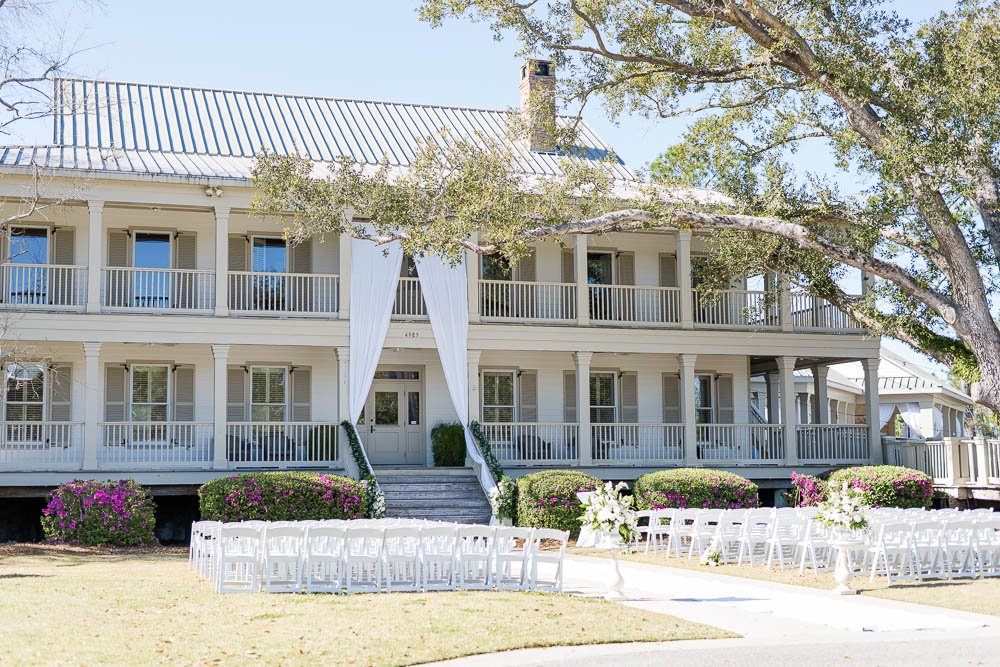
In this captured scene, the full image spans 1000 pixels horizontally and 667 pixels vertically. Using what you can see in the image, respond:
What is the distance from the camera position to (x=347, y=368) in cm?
2302

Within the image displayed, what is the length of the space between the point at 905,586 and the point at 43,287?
17.3 metres

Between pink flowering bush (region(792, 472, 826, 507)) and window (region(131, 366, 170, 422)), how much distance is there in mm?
13107

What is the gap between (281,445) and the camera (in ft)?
77.8

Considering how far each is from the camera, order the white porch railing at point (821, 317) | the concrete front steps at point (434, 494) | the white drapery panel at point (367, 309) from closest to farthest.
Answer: the concrete front steps at point (434, 494), the white drapery panel at point (367, 309), the white porch railing at point (821, 317)

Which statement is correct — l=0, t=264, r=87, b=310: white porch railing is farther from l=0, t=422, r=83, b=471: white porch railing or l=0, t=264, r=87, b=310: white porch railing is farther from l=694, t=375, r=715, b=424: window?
l=694, t=375, r=715, b=424: window

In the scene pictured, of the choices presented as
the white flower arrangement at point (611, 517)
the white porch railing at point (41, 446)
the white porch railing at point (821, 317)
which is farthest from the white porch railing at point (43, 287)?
the white porch railing at point (821, 317)

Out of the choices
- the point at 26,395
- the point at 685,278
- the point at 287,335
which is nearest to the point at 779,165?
the point at 685,278

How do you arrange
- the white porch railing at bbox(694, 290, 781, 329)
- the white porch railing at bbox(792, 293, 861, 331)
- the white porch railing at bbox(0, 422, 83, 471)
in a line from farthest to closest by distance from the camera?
the white porch railing at bbox(792, 293, 861, 331) → the white porch railing at bbox(694, 290, 781, 329) → the white porch railing at bbox(0, 422, 83, 471)

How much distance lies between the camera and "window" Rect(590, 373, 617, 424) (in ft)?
88.5

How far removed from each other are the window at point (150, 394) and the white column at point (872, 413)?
1520 cm

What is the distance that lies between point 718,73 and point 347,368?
29.7 feet

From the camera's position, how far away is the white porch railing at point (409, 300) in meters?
23.8

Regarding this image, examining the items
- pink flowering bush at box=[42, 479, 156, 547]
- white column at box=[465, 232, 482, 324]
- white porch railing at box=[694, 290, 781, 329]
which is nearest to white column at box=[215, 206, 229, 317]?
pink flowering bush at box=[42, 479, 156, 547]

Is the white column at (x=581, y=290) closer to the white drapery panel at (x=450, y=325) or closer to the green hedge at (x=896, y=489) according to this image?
the white drapery panel at (x=450, y=325)
